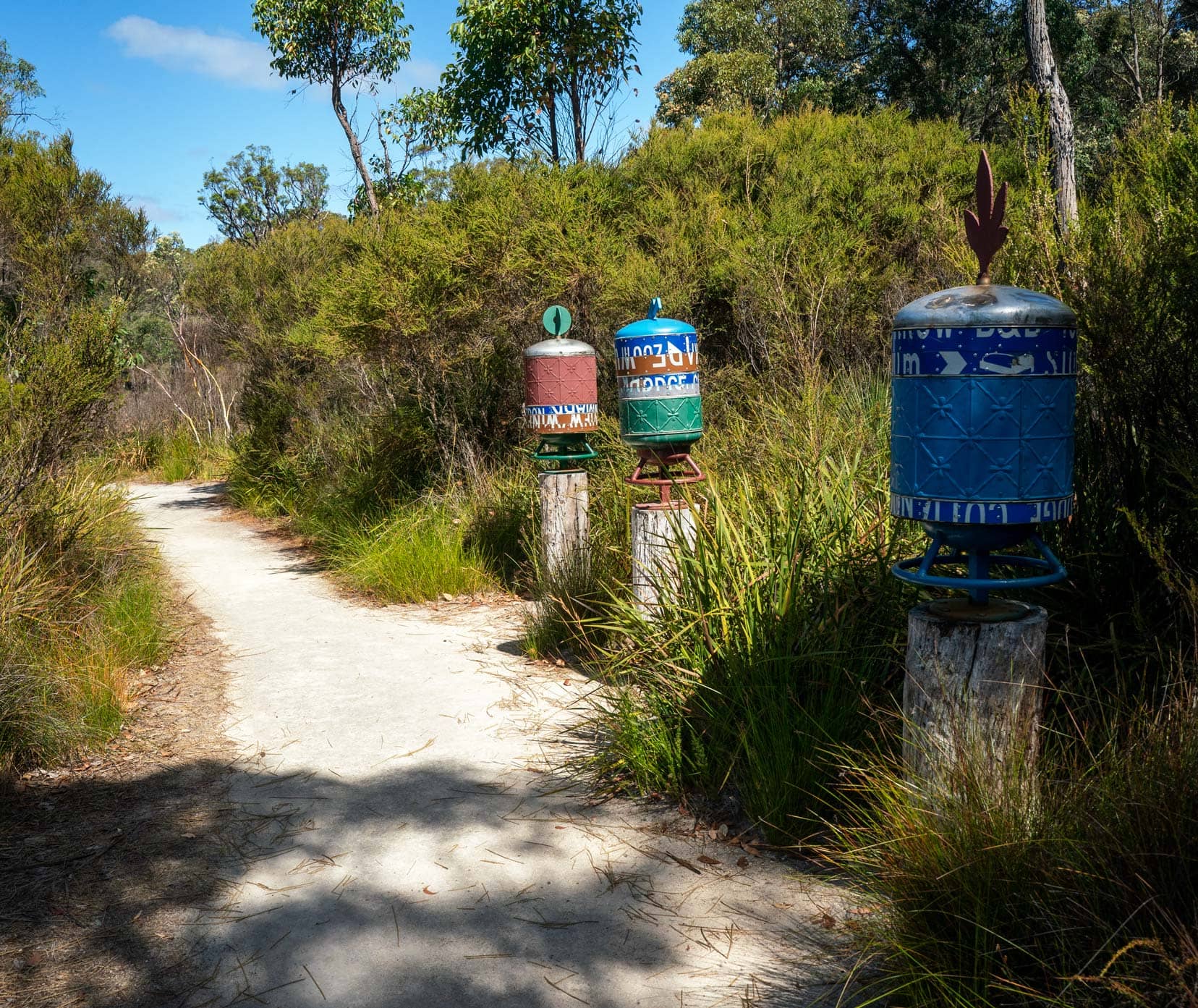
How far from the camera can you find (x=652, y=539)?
5.06 m

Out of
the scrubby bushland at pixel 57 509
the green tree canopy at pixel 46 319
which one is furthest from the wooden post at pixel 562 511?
the green tree canopy at pixel 46 319

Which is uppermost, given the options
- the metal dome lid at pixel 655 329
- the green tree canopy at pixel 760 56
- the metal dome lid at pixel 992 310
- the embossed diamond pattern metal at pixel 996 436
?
the green tree canopy at pixel 760 56

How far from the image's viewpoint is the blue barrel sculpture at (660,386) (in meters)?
5.28

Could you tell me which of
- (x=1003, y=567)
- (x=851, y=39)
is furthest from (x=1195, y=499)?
(x=851, y=39)

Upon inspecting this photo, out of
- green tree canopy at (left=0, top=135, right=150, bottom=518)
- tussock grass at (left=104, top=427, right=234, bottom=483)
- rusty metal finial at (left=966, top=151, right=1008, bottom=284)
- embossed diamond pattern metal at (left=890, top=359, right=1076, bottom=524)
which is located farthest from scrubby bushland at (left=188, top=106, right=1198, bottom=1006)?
tussock grass at (left=104, top=427, right=234, bottom=483)

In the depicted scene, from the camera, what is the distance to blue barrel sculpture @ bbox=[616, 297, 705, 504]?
17.3ft

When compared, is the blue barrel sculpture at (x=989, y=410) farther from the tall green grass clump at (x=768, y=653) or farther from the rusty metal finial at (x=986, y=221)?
the tall green grass clump at (x=768, y=653)

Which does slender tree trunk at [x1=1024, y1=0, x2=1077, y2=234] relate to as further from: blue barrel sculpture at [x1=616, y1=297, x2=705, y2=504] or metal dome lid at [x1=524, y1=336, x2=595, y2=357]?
blue barrel sculpture at [x1=616, y1=297, x2=705, y2=504]

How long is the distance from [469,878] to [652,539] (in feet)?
6.95

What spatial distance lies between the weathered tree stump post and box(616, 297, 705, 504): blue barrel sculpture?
293mm

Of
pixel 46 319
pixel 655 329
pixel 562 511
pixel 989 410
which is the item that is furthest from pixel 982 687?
pixel 46 319

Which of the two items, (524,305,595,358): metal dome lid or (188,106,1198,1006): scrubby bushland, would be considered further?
(524,305,595,358): metal dome lid

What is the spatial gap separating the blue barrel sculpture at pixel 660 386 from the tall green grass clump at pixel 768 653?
0.73m

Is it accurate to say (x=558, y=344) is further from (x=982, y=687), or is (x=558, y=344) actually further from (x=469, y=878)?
(x=982, y=687)
